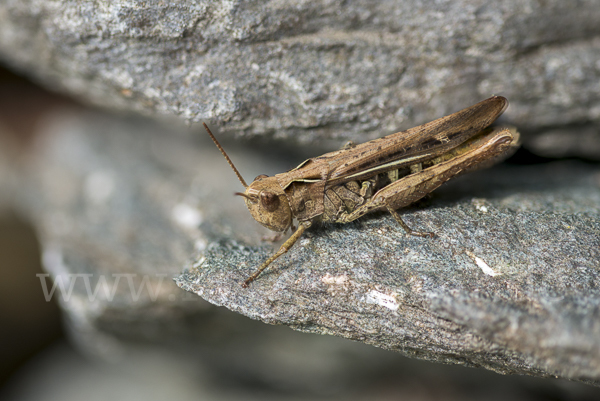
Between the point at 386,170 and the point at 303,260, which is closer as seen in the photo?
the point at 303,260

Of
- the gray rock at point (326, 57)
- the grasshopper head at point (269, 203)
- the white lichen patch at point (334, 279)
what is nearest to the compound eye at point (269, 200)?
the grasshopper head at point (269, 203)

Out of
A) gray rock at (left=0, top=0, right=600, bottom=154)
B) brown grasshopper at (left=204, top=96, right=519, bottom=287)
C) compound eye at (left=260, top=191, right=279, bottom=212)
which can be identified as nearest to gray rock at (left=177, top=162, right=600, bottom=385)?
brown grasshopper at (left=204, top=96, right=519, bottom=287)

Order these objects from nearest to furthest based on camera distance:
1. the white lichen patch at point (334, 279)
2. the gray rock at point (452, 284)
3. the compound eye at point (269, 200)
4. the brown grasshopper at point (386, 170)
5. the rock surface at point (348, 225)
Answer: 1. the gray rock at point (452, 284)
2. the rock surface at point (348, 225)
3. the white lichen patch at point (334, 279)
4. the compound eye at point (269, 200)
5. the brown grasshopper at point (386, 170)

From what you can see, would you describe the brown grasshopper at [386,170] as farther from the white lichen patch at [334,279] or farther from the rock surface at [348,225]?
the white lichen patch at [334,279]

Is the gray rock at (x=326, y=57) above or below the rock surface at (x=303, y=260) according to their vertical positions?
above

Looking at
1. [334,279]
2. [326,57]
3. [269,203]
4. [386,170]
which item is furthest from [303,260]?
[326,57]

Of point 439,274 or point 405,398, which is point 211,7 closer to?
point 439,274

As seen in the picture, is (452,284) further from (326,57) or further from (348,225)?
(326,57)

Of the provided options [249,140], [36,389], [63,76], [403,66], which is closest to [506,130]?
[403,66]

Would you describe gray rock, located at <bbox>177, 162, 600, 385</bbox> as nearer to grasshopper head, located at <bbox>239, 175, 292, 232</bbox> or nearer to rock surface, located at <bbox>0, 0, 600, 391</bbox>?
rock surface, located at <bbox>0, 0, 600, 391</bbox>
